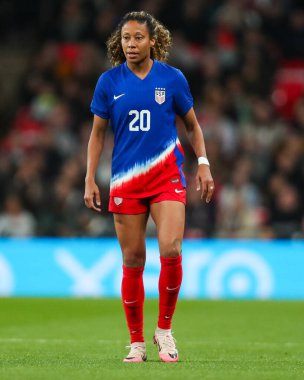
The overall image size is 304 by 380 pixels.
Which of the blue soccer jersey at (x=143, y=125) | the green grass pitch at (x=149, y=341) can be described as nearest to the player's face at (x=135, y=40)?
the blue soccer jersey at (x=143, y=125)

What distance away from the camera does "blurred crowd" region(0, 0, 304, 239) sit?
1458cm

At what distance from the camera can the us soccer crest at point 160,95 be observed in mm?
6844

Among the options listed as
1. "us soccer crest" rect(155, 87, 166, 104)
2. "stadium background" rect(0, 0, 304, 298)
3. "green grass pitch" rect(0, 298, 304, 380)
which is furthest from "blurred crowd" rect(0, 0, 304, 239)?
"us soccer crest" rect(155, 87, 166, 104)

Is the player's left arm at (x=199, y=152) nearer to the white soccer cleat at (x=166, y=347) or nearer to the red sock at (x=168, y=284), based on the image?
the red sock at (x=168, y=284)

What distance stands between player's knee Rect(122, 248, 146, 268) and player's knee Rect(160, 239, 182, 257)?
22cm

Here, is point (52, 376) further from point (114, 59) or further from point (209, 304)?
point (209, 304)

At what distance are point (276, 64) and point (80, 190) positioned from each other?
150 inches

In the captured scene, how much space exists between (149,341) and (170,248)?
2253 millimetres

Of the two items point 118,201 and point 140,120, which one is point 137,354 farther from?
point 140,120

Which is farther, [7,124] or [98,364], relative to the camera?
[7,124]

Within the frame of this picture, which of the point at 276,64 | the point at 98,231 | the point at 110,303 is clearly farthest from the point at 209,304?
the point at 276,64

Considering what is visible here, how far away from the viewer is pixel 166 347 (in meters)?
6.86

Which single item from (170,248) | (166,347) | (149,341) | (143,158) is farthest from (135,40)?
(149,341)

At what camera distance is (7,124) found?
1836 cm
